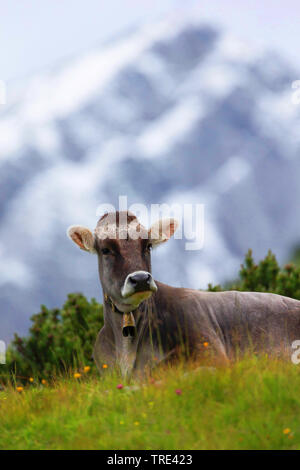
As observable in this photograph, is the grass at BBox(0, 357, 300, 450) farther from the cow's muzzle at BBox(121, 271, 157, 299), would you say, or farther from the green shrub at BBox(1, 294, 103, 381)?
the green shrub at BBox(1, 294, 103, 381)

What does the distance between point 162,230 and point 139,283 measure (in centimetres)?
136

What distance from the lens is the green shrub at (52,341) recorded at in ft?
45.4

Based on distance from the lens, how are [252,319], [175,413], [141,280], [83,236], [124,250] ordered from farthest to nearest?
[252,319]
[83,236]
[124,250]
[141,280]
[175,413]

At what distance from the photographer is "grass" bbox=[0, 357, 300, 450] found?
5.54m

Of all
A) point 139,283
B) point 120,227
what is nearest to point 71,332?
point 120,227

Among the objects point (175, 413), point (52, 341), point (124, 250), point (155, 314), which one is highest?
point (124, 250)

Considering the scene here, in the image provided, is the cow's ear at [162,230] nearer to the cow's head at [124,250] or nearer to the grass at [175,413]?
the cow's head at [124,250]

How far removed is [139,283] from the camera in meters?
7.43

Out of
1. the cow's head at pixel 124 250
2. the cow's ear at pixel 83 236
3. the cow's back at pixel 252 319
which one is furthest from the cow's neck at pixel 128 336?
the cow's back at pixel 252 319

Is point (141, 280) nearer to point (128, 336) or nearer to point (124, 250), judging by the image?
point (124, 250)

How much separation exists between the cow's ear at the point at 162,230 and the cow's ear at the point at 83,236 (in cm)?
90

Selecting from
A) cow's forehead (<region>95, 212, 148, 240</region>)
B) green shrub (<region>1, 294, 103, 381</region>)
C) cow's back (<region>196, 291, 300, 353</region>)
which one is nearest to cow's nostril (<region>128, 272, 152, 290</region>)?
cow's forehead (<region>95, 212, 148, 240</region>)

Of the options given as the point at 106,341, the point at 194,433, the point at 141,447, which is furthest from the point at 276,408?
the point at 106,341

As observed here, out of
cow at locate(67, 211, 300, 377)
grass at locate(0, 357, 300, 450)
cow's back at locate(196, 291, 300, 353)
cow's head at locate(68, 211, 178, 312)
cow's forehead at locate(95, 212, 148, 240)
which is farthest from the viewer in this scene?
cow's back at locate(196, 291, 300, 353)
